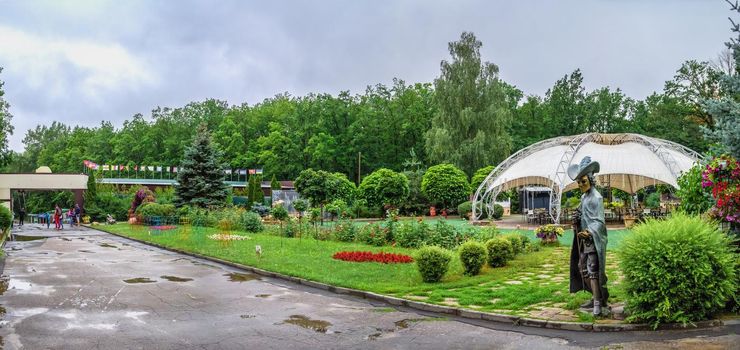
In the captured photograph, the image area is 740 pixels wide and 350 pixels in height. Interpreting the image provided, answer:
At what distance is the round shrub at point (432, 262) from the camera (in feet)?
39.4

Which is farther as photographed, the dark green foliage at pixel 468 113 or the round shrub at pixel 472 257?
the dark green foliage at pixel 468 113

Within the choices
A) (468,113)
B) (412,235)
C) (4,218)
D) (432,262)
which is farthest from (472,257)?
(468,113)

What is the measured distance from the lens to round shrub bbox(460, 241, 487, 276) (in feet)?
42.1

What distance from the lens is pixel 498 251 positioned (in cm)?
1386

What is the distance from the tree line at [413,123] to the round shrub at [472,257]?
31.6 meters

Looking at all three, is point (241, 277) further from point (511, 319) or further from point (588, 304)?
point (588, 304)

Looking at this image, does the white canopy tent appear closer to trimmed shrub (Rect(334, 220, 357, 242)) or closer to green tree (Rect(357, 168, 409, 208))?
green tree (Rect(357, 168, 409, 208))

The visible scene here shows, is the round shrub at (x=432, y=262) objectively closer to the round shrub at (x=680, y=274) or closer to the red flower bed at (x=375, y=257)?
the red flower bed at (x=375, y=257)

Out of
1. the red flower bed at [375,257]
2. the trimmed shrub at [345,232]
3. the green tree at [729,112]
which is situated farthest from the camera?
the trimmed shrub at [345,232]

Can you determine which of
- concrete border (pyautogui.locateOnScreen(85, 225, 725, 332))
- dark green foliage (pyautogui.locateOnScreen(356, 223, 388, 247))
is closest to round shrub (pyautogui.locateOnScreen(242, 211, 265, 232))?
dark green foliage (pyautogui.locateOnScreen(356, 223, 388, 247))

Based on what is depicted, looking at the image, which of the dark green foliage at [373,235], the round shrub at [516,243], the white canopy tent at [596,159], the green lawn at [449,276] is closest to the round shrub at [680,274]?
the green lawn at [449,276]

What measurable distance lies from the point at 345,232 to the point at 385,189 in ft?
60.8

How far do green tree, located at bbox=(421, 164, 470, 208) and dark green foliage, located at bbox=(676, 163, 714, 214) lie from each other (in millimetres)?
30691

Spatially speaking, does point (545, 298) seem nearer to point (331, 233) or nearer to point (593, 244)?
point (593, 244)
